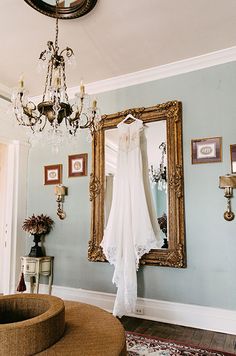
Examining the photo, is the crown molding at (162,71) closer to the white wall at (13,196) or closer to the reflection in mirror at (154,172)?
the reflection in mirror at (154,172)

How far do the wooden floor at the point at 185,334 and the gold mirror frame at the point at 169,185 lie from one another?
2.02 feet

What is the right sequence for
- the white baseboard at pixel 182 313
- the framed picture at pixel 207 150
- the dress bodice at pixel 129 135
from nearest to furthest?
1. the white baseboard at pixel 182 313
2. the framed picture at pixel 207 150
3. the dress bodice at pixel 129 135

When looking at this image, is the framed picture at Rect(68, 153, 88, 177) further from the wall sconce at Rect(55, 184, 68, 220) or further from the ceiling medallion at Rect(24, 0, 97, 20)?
the ceiling medallion at Rect(24, 0, 97, 20)

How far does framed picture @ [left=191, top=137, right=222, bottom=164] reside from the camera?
3.00 meters

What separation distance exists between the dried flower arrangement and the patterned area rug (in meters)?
1.82

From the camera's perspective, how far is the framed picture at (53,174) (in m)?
3.96

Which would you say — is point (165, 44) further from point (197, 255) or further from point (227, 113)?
point (197, 255)

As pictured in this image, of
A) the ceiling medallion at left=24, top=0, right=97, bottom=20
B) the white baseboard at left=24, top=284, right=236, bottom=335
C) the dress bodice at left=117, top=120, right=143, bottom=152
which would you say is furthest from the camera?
the dress bodice at left=117, top=120, right=143, bottom=152

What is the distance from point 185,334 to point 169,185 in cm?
149

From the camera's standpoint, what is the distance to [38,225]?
379 cm

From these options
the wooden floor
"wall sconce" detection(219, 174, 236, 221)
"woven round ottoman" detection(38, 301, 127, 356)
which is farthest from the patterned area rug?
"wall sconce" detection(219, 174, 236, 221)

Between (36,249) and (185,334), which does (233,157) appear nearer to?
(185,334)

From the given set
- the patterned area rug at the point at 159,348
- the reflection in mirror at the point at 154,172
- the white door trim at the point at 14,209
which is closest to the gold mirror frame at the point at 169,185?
the reflection in mirror at the point at 154,172

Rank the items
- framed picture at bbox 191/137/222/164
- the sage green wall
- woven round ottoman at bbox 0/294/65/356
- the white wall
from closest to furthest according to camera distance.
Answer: woven round ottoman at bbox 0/294/65/356 → the sage green wall → framed picture at bbox 191/137/222/164 → the white wall
